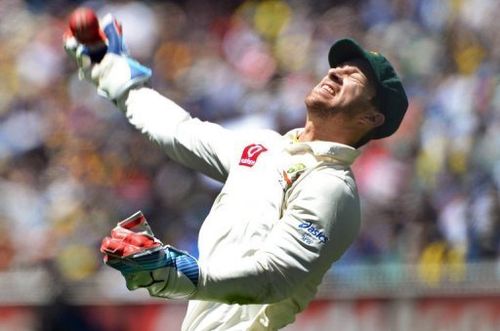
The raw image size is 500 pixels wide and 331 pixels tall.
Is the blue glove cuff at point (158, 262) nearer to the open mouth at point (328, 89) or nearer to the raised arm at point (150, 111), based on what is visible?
the raised arm at point (150, 111)

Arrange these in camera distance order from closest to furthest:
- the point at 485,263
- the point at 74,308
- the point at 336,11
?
the point at 485,263 → the point at 74,308 → the point at 336,11

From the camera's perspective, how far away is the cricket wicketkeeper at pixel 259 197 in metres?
3.59

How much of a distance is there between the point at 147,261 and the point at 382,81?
3.75ft

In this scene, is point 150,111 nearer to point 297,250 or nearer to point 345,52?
point 345,52

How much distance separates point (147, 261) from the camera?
347 centimetres

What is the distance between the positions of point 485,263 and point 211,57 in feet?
10.0

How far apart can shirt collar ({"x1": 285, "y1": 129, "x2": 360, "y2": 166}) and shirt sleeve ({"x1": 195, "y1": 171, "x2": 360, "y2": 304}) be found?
8 centimetres

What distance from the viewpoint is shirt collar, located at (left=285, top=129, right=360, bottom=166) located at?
13.0 feet

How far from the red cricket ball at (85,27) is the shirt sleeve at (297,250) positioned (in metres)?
1.11

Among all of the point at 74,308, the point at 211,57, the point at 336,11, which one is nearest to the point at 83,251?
the point at 74,308

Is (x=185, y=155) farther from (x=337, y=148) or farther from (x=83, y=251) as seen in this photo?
(x=83, y=251)

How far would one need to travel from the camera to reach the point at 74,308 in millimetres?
8469

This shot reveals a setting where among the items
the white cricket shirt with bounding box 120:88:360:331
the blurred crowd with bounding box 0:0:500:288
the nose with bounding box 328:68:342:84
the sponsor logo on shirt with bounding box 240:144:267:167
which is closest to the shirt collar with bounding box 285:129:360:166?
the white cricket shirt with bounding box 120:88:360:331

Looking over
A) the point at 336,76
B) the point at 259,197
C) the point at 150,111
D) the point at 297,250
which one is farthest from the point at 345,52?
the point at 297,250
